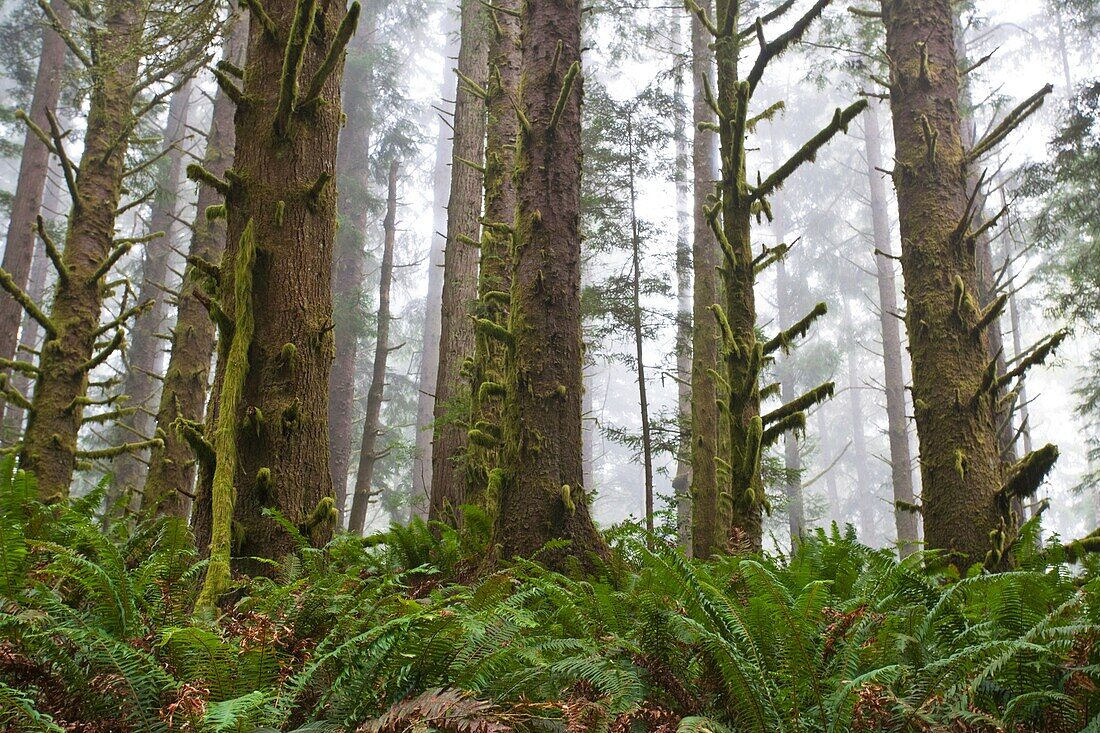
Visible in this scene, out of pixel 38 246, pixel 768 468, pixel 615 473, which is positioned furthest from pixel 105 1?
pixel 615 473

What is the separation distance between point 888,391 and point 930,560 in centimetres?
1600

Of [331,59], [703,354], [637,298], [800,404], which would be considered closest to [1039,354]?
[800,404]

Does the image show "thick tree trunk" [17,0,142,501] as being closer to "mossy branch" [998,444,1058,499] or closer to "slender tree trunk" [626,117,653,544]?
"slender tree trunk" [626,117,653,544]

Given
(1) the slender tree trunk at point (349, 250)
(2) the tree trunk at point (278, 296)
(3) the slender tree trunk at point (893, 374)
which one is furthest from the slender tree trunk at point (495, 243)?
(3) the slender tree trunk at point (893, 374)

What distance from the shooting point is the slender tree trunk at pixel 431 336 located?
16261mm

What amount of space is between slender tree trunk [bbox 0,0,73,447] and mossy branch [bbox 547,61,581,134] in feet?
Answer: 33.3

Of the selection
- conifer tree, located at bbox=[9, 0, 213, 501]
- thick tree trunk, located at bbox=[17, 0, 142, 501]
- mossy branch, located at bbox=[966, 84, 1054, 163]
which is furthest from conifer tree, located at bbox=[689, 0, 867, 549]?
thick tree trunk, located at bbox=[17, 0, 142, 501]

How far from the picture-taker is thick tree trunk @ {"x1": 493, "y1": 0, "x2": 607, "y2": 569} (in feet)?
14.3

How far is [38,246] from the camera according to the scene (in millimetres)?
27688

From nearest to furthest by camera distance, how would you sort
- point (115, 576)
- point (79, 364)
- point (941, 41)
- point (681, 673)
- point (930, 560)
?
point (681, 673)
point (115, 576)
point (930, 560)
point (941, 41)
point (79, 364)

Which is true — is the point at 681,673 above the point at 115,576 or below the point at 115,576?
below

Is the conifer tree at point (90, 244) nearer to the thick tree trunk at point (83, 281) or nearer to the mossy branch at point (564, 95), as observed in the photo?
the thick tree trunk at point (83, 281)

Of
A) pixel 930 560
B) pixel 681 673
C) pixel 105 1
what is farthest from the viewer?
pixel 105 1

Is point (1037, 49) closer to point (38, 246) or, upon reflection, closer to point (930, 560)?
point (930, 560)
